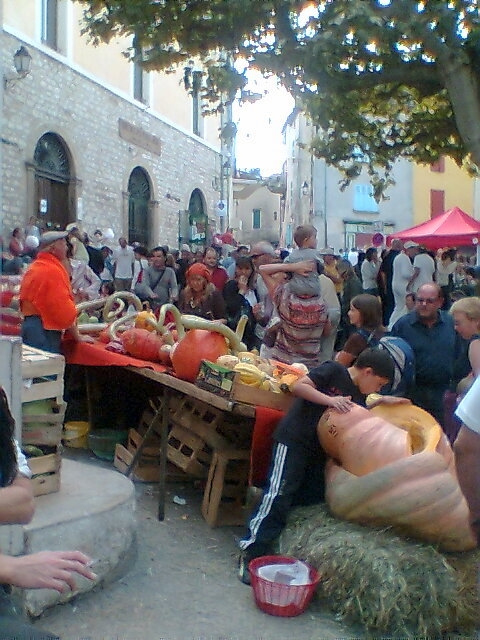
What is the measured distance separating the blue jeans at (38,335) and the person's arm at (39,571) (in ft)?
12.2

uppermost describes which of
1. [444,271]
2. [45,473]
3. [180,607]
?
[444,271]

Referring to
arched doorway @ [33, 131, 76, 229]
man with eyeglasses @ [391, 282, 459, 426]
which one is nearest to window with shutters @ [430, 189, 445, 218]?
arched doorway @ [33, 131, 76, 229]

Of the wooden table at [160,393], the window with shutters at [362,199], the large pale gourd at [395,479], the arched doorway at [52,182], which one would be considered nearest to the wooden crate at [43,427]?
the wooden table at [160,393]

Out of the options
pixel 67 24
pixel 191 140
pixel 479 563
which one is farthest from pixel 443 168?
pixel 479 563

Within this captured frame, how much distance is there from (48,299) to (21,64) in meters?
10.6

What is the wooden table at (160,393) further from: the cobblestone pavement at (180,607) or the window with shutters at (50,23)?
the window with shutters at (50,23)

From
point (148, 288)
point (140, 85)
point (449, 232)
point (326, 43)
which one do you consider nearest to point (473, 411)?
point (326, 43)

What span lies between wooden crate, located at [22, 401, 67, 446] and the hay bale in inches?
54.6

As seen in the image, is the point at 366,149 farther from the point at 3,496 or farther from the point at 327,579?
the point at 3,496

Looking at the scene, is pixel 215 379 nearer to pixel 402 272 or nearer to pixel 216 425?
pixel 216 425

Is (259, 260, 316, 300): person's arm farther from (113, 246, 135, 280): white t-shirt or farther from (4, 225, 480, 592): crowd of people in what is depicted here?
(113, 246, 135, 280): white t-shirt

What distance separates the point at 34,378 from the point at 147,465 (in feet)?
5.63

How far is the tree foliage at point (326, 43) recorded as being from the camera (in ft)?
29.6

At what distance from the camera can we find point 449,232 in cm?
1422
